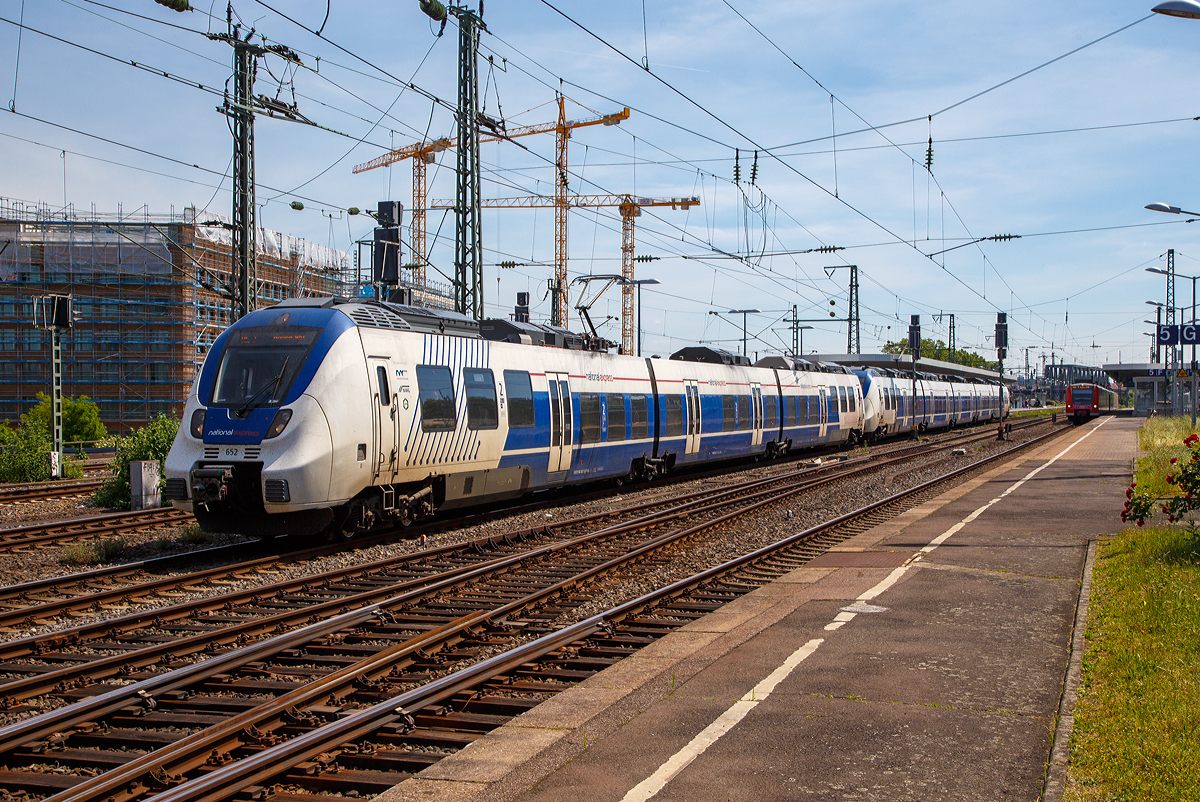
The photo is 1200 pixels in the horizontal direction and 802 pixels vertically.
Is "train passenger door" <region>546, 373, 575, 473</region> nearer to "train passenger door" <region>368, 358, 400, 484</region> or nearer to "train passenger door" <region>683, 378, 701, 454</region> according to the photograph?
"train passenger door" <region>368, 358, 400, 484</region>

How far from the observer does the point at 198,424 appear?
12414 mm

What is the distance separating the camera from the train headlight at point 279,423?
1187cm

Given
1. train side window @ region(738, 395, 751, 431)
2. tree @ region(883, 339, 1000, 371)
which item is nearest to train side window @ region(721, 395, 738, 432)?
train side window @ region(738, 395, 751, 431)

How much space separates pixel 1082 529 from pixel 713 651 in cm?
911

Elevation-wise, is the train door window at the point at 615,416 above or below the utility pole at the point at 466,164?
below

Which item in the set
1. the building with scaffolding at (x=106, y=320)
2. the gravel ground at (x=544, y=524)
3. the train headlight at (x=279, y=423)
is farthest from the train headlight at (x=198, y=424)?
the building with scaffolding at (x=106, y=320)

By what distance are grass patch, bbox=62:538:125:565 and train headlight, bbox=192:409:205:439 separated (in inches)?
72.2

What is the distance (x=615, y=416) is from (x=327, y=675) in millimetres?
14130

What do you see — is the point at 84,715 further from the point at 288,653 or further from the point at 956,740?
the point at 956,740

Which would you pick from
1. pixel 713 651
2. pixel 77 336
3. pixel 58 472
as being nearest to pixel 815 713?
pixel 713 651

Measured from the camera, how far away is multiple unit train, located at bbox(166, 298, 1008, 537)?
1196cm

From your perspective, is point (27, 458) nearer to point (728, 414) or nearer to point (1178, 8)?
point (728, 414)

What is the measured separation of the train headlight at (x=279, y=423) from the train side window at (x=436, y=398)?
2333 mm

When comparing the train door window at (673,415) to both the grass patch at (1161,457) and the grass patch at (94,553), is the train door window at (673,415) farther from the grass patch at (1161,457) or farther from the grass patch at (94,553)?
the grass patch at (94,553)
